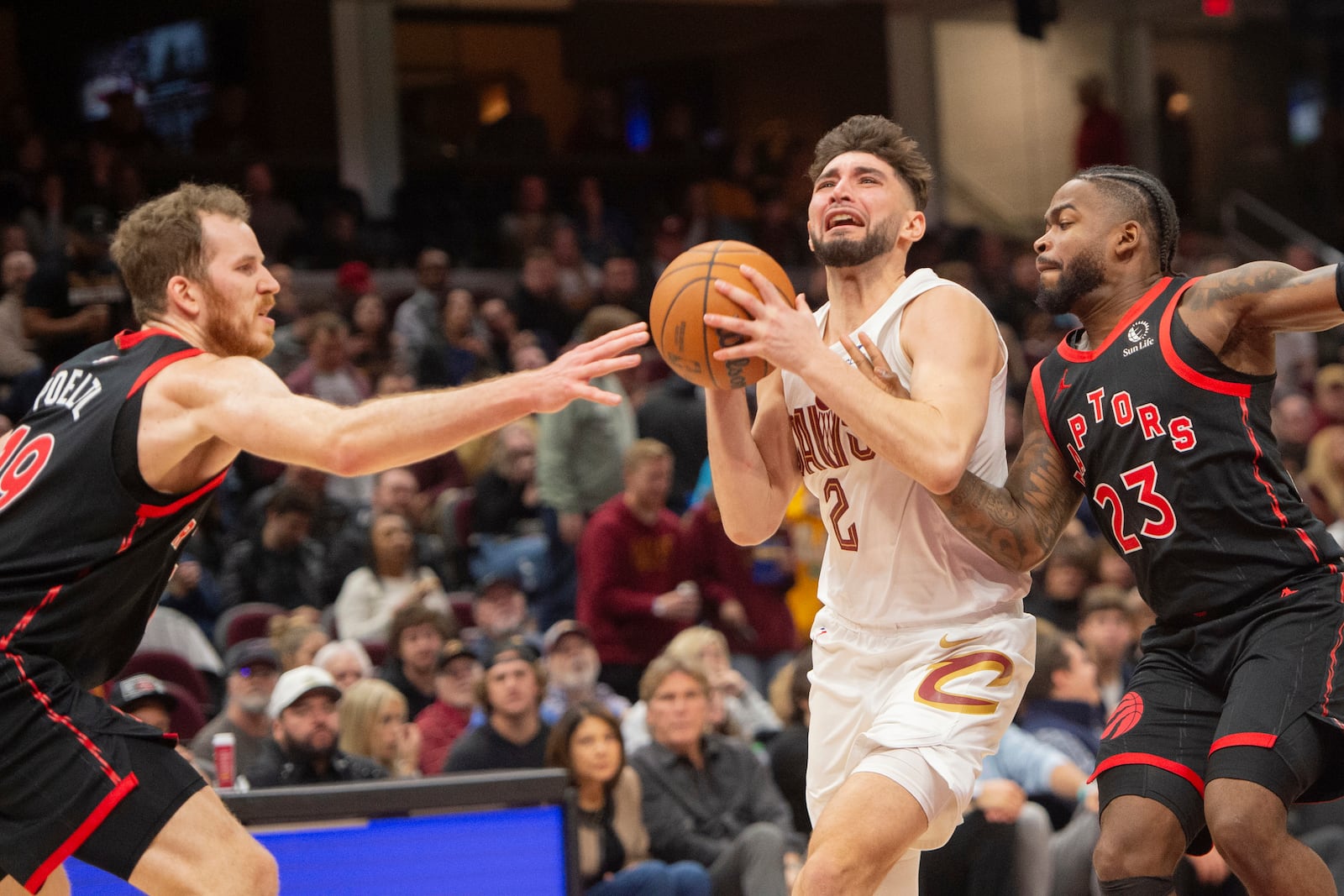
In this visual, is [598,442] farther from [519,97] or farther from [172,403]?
[519,97]

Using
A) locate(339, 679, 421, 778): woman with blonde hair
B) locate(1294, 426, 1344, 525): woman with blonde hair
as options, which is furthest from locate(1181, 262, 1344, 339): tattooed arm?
locate(1294, 426, 1344, 525): woman with blonde hair

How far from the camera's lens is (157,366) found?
12.6ft

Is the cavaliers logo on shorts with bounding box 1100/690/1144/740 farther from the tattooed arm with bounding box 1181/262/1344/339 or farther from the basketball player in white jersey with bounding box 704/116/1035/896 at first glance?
the tattooed arm with bounding box 1181/262/1344/339

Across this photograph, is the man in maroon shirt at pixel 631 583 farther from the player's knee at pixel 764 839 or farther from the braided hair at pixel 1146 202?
the braided hair at pixel 1146 202

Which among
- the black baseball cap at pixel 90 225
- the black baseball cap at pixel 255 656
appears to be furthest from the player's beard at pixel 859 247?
the black baseball cap at pixel 90 225

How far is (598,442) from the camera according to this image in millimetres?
9758

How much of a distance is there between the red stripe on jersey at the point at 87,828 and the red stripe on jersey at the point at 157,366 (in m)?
0.93

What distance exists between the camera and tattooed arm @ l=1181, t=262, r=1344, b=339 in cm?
393

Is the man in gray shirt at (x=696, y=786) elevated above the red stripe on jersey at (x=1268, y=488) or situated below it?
below

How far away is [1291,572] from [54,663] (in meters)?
3.15

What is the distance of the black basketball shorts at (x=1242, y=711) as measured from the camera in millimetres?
3881

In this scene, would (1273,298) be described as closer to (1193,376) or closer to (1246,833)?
(1193,376)

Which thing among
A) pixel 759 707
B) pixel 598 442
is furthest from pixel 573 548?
pixel 759 707

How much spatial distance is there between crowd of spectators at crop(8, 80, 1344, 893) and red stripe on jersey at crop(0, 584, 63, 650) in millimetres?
2892
